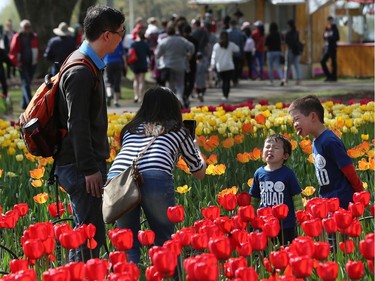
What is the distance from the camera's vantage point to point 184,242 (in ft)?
13.5

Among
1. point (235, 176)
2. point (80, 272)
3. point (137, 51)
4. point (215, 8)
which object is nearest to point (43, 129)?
point (80, 272)

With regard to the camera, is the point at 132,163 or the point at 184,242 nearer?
the point at 184,242

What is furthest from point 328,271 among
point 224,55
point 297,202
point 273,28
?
point 273,28

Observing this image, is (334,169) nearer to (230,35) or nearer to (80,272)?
(80,272)

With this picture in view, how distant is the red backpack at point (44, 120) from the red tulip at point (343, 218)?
1.40 metres

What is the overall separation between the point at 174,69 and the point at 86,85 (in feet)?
40.4

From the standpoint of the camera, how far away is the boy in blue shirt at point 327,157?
5.68 meters

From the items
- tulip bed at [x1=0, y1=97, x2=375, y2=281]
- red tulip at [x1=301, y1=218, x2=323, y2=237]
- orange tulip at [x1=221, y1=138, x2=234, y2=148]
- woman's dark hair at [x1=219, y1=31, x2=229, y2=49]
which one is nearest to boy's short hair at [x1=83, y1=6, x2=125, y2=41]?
tulip bed at [x1=0, y1=97, x2=375, y2=281]

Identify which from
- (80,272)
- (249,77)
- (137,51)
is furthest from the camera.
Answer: (249,77)

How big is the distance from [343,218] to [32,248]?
4.14 ft

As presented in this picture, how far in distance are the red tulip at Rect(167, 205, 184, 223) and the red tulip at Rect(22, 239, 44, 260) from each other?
29.3 inches

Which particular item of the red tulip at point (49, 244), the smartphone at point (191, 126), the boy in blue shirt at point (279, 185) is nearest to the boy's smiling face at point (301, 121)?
the boy in blue shirt at point (279, 185)

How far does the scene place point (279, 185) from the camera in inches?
224

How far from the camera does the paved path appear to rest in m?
20.2
